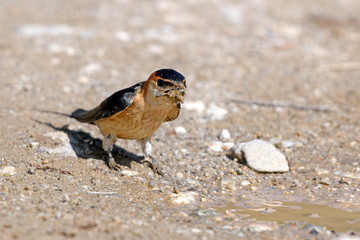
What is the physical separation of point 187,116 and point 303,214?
9.55ft

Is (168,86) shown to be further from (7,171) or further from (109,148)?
(7,171)

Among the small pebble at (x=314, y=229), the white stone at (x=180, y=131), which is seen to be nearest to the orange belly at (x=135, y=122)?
the white stone at (x=180, y=131)

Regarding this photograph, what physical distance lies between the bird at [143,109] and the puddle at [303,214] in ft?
3.35

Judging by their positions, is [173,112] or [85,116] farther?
[85,116]

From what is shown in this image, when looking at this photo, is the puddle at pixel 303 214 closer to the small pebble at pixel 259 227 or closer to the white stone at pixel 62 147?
the small pebble at pixel 259 227

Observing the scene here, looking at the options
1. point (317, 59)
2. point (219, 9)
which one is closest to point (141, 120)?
point (317, 59)

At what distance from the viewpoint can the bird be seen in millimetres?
4438

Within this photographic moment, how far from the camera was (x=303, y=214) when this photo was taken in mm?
4293

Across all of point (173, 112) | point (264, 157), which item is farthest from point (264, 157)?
point (173, 112)

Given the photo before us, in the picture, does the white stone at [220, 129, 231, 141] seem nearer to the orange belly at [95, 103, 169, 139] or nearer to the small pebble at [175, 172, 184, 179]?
the small pebble at [175, 172, 184, 179]

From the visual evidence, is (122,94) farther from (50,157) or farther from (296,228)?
(296,228)

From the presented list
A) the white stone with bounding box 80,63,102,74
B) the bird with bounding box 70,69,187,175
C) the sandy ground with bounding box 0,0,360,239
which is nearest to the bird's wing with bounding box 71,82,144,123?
the bird with bounding box 70,69,187,175

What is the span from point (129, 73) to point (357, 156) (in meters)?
4.10

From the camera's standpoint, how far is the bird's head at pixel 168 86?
437 cm
